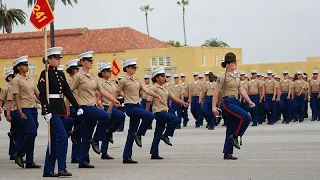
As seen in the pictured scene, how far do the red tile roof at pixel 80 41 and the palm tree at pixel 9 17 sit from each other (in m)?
1.89

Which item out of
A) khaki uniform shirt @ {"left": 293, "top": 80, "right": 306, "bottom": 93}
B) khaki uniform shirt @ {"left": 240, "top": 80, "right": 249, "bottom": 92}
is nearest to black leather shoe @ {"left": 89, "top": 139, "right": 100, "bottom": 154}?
khaki uniform shirt @ {"left": 240, "top": 80, "right": 249, "bottom": 92}

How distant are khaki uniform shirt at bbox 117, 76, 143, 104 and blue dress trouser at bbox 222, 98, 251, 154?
168 centimetres

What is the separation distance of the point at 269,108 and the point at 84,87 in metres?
16.0

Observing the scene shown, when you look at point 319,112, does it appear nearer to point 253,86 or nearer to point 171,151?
point 253,86

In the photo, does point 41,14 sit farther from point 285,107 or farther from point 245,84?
point 285,107

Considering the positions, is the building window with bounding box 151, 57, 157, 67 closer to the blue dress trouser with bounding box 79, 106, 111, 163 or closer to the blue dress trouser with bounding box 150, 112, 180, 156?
the blue dress trouser with bounding box 150, 112, 180, 156

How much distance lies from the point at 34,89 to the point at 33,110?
419mm

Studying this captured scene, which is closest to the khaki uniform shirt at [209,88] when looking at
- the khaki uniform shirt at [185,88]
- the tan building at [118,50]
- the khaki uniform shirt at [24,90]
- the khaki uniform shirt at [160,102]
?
the khaki uniform shirt at [185,88]

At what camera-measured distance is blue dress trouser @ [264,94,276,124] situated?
94.9 ft

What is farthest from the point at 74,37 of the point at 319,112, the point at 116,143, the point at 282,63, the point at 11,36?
the point at 116,143

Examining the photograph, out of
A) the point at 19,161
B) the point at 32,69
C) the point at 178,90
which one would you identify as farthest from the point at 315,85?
the point at 32,69

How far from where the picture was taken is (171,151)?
56.5 ft

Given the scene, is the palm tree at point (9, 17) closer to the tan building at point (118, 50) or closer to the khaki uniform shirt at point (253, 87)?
the tan building at point (118, 50)

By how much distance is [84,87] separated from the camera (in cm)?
1407
